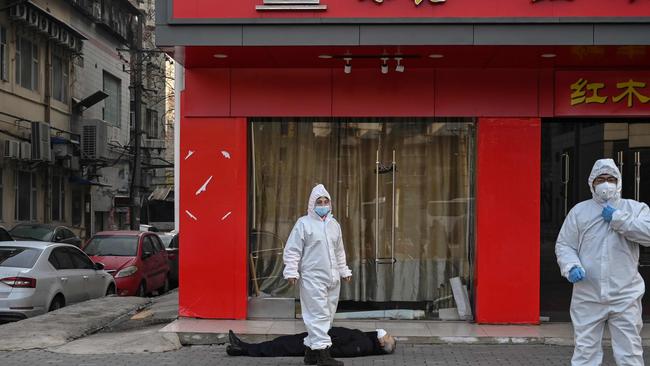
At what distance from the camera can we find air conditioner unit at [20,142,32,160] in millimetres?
23766

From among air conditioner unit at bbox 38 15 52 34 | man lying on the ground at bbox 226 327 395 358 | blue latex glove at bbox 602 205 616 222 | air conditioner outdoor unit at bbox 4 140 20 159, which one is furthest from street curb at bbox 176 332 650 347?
air conditioner unit at bbox 38 15 52 34

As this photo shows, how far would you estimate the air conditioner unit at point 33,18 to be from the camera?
968 inches

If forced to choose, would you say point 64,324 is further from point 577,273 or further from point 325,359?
point 577,273

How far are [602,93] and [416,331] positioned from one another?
3.93 meters

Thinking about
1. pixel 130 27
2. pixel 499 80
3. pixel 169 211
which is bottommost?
pixel 169 211

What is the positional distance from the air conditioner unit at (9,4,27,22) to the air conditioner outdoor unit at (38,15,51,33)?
133 centimetres

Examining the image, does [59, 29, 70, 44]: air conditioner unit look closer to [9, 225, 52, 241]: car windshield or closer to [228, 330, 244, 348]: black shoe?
[9, 225, 52, 241]: car windshield

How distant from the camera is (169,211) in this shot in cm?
3953

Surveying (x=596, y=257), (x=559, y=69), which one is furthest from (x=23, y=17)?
(x=596, y=257)

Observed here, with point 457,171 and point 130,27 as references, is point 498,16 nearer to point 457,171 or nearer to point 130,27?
point 457,171

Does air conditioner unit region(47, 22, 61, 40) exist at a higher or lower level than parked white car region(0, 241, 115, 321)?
higher

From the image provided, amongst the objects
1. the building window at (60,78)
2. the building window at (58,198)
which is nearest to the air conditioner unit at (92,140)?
the building window at (60,78)

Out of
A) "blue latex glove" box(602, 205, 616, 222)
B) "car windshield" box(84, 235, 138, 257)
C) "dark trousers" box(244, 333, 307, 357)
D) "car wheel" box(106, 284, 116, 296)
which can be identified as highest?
"blue latex glove" box(602, 205, 616, 222)

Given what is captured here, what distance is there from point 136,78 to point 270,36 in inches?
833
